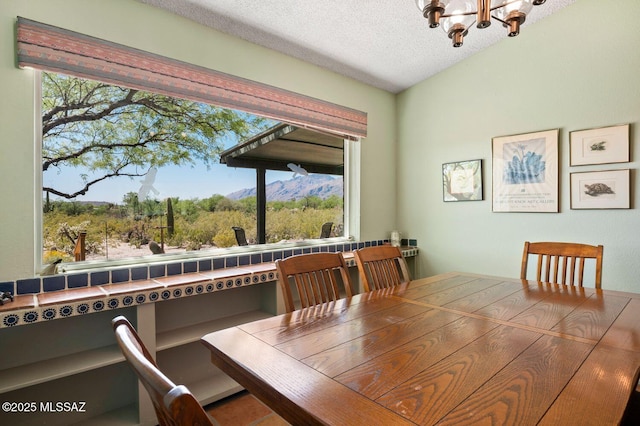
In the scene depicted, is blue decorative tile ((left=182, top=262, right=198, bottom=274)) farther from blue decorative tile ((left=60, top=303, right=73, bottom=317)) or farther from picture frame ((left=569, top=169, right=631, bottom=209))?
picture frame ((left=569, top=169, right=631, bottom=209))

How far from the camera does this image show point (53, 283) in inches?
68.0

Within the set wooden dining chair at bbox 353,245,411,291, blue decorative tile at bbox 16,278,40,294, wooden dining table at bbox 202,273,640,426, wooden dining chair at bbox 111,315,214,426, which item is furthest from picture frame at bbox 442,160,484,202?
blue decorative tile at bbox 16,278,40,294

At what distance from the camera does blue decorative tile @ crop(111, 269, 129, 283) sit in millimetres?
1902

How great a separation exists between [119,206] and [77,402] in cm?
112

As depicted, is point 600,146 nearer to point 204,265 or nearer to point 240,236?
point 240,236

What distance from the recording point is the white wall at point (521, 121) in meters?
2.40

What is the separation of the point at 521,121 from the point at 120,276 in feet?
10.9

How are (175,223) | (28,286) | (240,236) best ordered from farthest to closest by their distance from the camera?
(240,236) < (175,223) < (28,286)

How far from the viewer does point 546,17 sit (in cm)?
273

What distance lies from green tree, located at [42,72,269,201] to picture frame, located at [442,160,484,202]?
2251mm

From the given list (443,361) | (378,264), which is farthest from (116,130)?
(443,361)

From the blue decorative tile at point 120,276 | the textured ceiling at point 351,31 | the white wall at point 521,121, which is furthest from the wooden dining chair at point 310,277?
the white wall at point 521,121

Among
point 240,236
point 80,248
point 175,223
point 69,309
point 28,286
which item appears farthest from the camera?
point 240,236

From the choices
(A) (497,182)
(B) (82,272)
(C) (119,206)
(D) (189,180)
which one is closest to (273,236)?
(D) (189,180)
